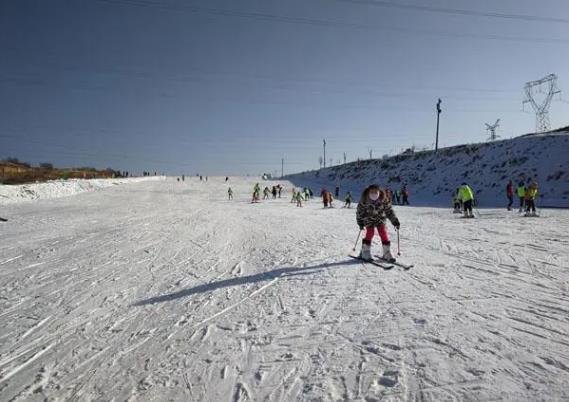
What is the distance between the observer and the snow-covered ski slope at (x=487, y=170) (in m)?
25.2

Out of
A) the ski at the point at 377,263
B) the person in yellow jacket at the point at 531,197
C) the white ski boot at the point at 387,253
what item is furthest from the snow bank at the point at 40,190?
the person in yellow jacket at the point at 531,197

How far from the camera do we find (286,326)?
152 inches

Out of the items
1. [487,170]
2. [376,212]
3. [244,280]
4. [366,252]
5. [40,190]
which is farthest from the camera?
[487,170]

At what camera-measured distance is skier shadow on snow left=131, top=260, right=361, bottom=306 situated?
16.4 feet

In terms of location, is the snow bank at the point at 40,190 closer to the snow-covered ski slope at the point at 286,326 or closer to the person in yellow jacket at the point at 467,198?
the snow-covered ski slope at the point at 286,326

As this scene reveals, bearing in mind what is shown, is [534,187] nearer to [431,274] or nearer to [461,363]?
[431,274]

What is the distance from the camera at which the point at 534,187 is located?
1533cm

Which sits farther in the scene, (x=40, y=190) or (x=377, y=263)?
(x=40, y=190)

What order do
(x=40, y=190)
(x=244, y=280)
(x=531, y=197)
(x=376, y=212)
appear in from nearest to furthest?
(x=244, y=280)
(x=376, y=212)
(x=531, y=197)
(x=40, y=190)

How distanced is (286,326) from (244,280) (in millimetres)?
2145

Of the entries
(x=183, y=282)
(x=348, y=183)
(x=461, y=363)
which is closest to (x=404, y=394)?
(x=461, y=363)

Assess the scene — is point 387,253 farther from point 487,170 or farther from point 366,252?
point 487,170

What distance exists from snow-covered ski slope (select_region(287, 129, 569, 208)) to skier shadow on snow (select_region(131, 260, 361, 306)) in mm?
22626

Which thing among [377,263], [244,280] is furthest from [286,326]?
[377,263]
